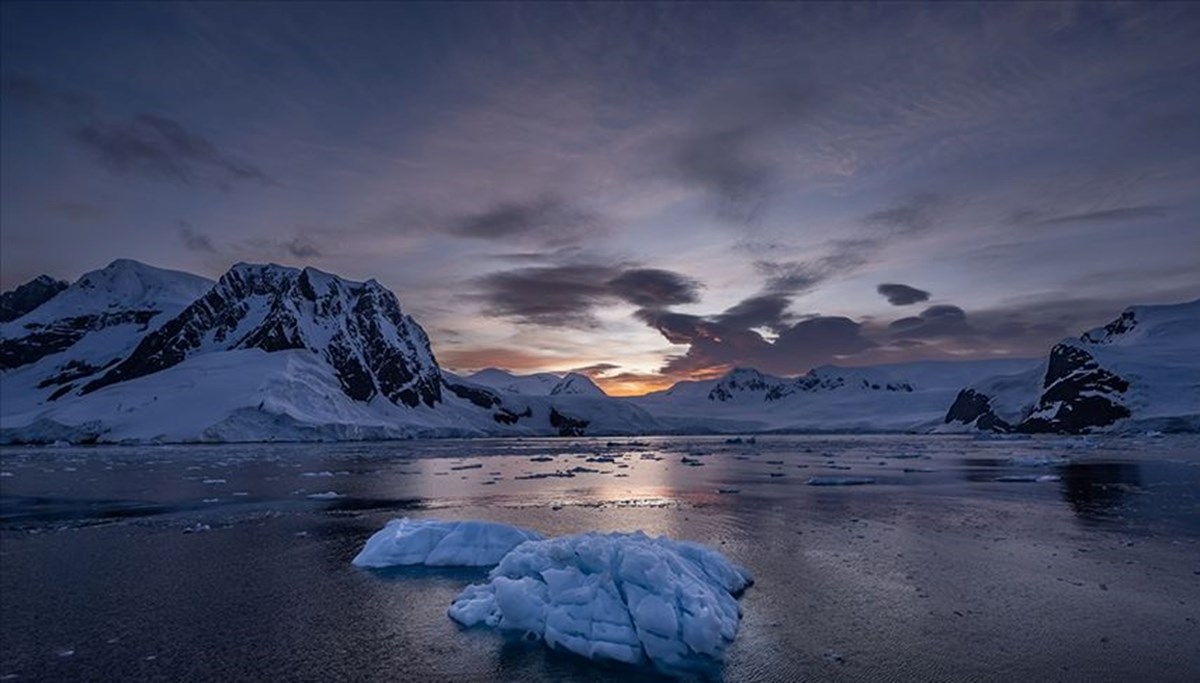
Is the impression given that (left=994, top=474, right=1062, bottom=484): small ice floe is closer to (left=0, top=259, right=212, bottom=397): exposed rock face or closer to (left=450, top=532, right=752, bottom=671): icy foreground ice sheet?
(left=450, top=532, right=752, bottom=671): icy foreground ice sheet

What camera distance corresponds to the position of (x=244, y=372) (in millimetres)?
119688

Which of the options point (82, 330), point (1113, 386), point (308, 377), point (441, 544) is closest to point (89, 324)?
point (82, 330)

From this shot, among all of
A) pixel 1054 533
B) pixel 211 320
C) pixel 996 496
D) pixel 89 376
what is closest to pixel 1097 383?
pixel 996 496

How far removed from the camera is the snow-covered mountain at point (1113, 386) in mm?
110688

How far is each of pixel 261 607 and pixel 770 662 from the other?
896cm

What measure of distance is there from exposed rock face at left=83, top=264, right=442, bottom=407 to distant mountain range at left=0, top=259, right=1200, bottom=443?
39 centimetres

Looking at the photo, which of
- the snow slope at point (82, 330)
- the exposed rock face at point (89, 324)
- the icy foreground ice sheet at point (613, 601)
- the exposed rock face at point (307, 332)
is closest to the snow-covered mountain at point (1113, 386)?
the icy foreground ice sheet at point (613, 601)

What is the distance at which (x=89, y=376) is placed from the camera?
148875 mm

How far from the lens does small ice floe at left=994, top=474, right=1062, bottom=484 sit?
117 feet

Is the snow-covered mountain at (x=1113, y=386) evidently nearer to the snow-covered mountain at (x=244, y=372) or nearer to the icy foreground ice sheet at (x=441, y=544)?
the snow-covered mountain at (x=244, y=372)

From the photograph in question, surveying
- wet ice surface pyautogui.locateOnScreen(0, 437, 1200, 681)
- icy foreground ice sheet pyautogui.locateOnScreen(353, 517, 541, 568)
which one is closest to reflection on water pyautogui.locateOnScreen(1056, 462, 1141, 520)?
wet ice surface pyautogui.locateOnScreen(0, 437, 1200, 681)

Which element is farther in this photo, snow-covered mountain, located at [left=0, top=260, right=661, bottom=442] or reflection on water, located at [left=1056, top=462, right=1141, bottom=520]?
snow-covered mountain, located at [left=0, top=260, right=661, bottom=442]

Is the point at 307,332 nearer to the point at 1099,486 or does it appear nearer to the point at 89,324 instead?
the point at 89,324

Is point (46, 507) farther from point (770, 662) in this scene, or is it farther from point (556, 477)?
point (770, 662)
